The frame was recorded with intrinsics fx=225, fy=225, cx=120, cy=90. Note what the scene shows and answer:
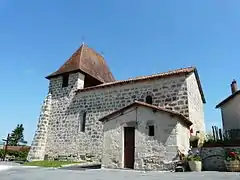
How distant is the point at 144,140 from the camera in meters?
10.9

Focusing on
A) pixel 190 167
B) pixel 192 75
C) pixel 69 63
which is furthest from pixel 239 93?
pixel 69 63

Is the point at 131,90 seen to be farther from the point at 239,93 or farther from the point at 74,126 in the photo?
the point at 239,93

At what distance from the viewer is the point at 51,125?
1816 cm

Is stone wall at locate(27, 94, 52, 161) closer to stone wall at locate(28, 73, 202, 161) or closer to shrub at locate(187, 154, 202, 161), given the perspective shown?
stone wall at locate(28, 73, 202, 161)

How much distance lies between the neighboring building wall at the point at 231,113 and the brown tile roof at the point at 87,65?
10316 millimetres

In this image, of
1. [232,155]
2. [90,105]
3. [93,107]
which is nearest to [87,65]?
[90,105]

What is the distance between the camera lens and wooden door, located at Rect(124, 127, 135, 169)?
11148 millimetres

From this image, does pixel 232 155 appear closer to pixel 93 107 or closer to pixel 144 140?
pixel 144 140

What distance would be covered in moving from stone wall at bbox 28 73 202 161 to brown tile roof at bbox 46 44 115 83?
769 millimetres

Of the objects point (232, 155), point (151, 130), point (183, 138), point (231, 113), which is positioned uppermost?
point (231, 113)

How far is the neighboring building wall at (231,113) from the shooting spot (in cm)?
1560

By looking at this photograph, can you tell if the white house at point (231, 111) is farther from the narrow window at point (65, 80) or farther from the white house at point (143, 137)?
the narrow window at point (65, 80)

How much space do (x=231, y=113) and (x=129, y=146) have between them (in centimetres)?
887

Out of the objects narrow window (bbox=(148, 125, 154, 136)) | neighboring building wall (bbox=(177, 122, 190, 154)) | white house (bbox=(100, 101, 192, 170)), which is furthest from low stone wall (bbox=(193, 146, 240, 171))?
narrow window (bbox=(148, 125, 154, 136))
